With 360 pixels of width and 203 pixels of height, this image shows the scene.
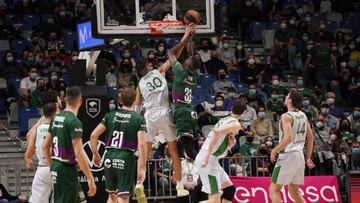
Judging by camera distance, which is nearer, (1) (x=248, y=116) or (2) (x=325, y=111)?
(1) (x=248, y=116)

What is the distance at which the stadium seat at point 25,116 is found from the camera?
2508 cm

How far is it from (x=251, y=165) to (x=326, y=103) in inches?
249

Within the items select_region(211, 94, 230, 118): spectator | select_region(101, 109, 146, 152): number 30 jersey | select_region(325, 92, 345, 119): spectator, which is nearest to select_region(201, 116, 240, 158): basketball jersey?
select_region(101, 109, 146, 152): number 30 jersey

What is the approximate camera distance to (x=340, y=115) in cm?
2770

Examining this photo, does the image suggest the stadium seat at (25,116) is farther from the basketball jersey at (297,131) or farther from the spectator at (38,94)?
the basketball jersey at (297,131)

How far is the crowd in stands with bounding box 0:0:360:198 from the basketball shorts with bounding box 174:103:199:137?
5.27 metres

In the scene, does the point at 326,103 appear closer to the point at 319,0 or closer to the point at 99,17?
the point at 319,0

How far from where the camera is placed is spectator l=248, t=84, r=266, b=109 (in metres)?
26.5

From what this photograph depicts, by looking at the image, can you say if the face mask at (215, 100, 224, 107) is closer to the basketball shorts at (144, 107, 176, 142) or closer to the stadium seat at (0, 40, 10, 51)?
the stadium seat at (0, 40, 10, 51)

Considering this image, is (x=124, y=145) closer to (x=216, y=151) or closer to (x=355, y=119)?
(x=216, y=151)

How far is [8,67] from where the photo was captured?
27.3m

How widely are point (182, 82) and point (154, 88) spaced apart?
0.51 m

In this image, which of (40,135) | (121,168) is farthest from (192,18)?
(40,135)

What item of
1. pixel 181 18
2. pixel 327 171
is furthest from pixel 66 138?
pixel 327 171
